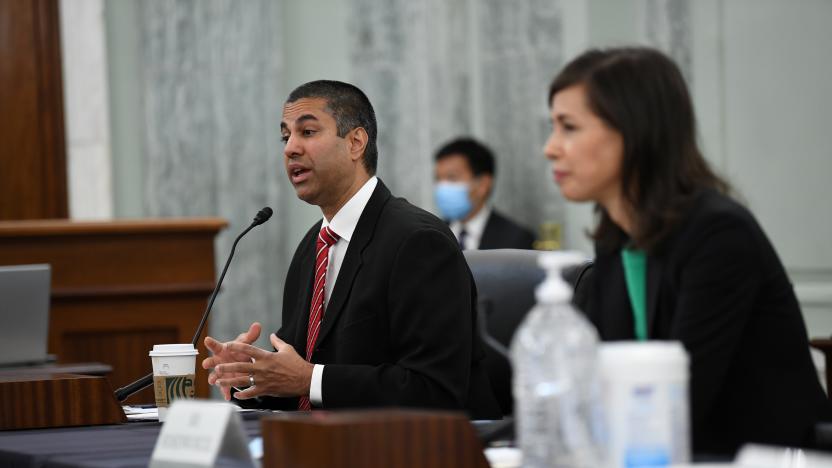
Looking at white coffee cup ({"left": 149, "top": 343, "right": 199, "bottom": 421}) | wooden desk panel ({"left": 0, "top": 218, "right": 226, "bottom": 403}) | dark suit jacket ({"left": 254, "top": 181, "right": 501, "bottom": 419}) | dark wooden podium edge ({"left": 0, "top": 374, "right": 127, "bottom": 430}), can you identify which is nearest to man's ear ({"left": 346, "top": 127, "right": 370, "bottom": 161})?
dark suit jacket ({"left": 254, "top": 181, "right": 501, "bottom": 419})

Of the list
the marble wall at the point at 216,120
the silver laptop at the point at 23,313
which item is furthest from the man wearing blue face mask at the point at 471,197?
the silver laptop at the point at 23,313

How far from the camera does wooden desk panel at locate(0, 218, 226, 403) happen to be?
4.50m

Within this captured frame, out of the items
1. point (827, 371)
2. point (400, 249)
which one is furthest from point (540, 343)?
point (827, 371)

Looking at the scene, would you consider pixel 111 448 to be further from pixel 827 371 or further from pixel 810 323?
pixel 810 323

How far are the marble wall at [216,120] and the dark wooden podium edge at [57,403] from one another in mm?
3970

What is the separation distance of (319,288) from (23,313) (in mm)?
956

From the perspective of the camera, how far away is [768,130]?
17.7ft

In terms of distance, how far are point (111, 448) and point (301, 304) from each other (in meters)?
0.91

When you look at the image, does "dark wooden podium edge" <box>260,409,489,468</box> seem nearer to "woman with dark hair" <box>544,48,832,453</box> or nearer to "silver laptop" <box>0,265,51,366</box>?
"woman with dark hair" <box>544,48,832,453</box>

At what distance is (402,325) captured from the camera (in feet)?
8.64

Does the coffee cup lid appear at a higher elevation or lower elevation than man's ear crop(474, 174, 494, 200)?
lower

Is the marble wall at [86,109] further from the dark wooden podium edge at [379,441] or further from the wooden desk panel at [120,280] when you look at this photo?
the dark wooden podium edge at [379,441]

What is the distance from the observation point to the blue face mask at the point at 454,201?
6.43 m

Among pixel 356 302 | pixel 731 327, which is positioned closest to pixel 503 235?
pixel 356 302
